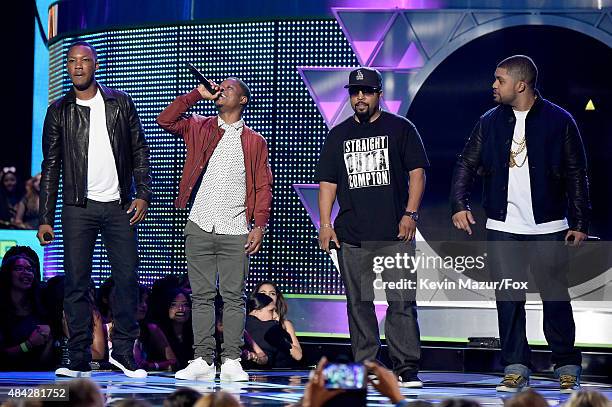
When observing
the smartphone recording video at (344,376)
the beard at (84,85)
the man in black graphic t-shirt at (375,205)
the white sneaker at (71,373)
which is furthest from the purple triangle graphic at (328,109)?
the smartphone recording video at (344,376)

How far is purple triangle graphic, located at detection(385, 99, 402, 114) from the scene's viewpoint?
8805 millimetres

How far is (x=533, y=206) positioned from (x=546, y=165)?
0.26 m

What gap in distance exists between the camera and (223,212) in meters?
6.80

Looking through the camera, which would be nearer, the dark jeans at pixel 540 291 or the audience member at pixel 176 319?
the dark jeans at pixel 540 291

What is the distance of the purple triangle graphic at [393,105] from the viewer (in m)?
8.80

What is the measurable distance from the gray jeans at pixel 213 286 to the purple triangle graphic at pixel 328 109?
236 cm

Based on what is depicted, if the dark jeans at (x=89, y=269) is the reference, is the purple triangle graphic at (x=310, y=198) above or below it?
above

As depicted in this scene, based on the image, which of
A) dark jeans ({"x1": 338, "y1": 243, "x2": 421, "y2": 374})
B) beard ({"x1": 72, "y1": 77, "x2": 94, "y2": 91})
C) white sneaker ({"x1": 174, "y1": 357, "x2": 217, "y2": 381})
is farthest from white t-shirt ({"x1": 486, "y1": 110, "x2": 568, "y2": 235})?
beard ({"x1": 72, "y1": 77, "x2": 94, "y2": 91})

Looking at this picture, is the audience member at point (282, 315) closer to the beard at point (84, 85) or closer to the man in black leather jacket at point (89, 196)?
the man in black leather jacket at point (89, 196)

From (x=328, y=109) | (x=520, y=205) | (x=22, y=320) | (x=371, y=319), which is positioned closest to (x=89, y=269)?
(x=22, y=320)

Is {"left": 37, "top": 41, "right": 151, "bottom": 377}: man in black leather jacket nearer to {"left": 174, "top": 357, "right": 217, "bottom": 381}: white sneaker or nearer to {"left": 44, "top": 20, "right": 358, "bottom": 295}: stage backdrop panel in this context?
{"left": 174, "top": 357, "right": 217, "bottom": 381}: white sneaker

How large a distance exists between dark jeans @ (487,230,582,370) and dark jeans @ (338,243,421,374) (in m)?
0.54

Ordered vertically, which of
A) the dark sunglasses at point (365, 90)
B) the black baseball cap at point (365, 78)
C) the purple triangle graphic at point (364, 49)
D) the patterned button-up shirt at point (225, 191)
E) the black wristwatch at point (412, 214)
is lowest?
the black wristwatch at point (412, 214)

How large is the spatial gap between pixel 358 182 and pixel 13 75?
772 centimetres
